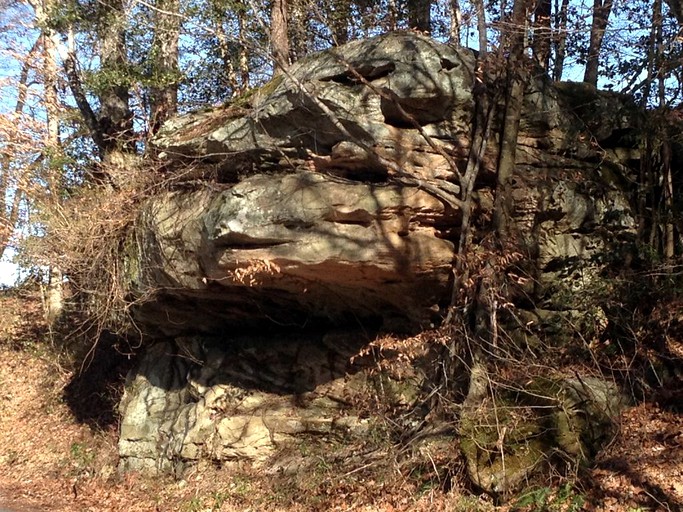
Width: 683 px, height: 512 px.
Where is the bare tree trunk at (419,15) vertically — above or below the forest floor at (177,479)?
above

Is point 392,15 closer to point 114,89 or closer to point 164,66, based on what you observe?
point 164,66

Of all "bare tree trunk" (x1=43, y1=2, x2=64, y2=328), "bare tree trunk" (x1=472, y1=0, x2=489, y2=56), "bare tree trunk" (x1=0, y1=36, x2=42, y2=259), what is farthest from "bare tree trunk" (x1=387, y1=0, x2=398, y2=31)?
"bare tree trunk" (x1=0, y1=36, x2=42, y2=259)

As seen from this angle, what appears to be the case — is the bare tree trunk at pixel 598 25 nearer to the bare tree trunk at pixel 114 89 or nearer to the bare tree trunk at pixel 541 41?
the bare tree trunk at pixel 541 41

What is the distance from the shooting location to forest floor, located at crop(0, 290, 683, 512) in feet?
23.5

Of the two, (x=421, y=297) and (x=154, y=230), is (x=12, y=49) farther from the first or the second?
(x=421, y=297)

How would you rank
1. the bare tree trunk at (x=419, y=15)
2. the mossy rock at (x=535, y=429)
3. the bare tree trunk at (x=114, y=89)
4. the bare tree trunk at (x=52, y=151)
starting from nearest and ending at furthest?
the mossy rock at (x=535, y=429) → the bare tree trunk at (x=114, y=89) → the bare tree trunk at (x=52, y=151) → the bare tree trunk at (x=419, y=15)

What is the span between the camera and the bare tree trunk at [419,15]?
15.5 metres

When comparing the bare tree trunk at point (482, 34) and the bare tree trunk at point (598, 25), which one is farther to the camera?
the bare tree trunk at point (598, 25)

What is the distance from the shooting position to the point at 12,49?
1834cm

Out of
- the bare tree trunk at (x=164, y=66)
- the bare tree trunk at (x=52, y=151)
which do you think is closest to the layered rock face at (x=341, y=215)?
the bare tree trunk at (x=164, y=66)

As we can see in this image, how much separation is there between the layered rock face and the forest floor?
880 millimetres

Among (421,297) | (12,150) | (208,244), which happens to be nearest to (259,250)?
(208,244)

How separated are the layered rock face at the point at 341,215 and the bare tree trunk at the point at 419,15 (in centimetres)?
582

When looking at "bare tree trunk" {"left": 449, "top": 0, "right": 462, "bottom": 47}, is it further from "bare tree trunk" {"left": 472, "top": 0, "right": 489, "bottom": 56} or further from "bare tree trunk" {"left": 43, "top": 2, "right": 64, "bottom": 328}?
"bare tree trunk" {"left": 43, "top": 2, "right": 64, "bottom": 328}
